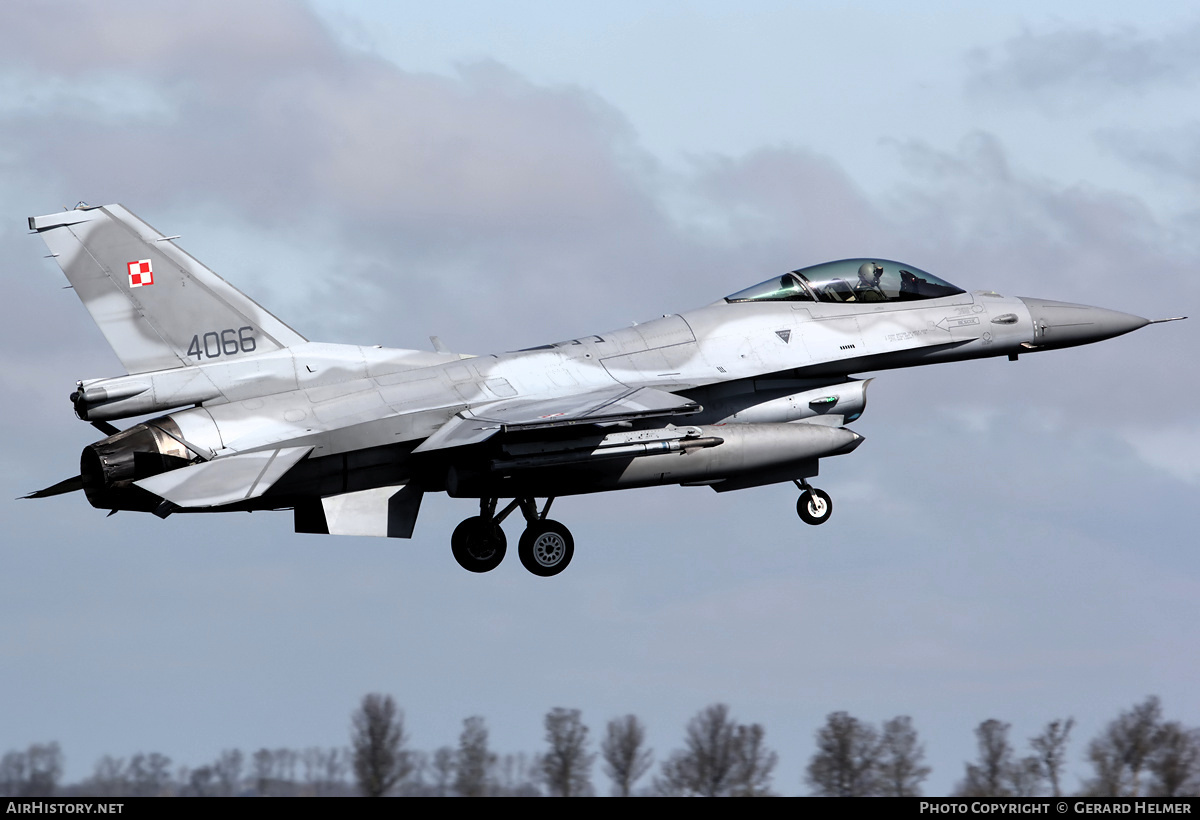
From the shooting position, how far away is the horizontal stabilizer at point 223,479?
14242 millimetres

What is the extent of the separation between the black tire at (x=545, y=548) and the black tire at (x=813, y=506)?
2877 millimetres

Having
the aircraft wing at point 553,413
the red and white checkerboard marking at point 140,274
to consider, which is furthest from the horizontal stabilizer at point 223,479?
the red and white checkerboard marking at point 140,274

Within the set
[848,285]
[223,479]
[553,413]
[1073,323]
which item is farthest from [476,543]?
[1073,323]

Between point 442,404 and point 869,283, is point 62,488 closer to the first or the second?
point 442,404

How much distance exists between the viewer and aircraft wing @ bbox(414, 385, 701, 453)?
1524 centimetres

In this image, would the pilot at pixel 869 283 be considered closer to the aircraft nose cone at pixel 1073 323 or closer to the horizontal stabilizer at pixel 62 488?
the aircraft nose cone at pixel 1073 323

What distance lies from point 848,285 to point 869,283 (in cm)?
28

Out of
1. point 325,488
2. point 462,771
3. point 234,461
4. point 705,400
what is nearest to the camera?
point 462,771

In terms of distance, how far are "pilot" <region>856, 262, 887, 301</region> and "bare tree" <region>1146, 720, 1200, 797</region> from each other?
6537 mm

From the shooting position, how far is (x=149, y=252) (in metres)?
16.4

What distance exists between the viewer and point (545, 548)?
17.0m

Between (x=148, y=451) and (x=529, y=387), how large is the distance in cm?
417
